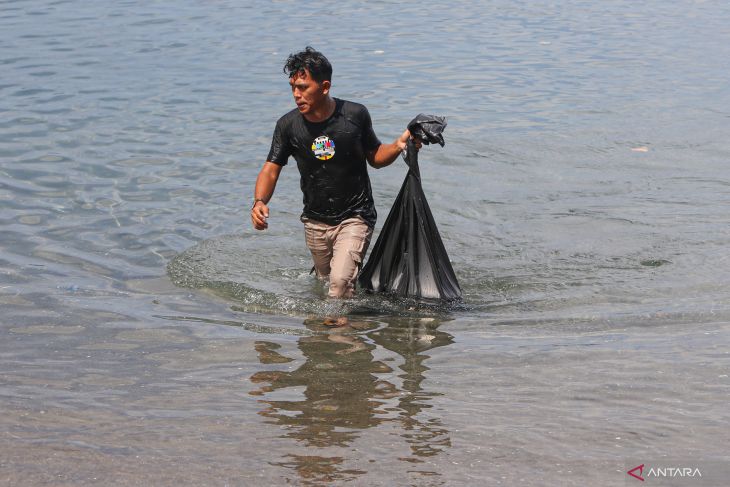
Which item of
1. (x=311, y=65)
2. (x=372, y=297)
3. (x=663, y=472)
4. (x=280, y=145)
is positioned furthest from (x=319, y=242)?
(x=663, y=472)

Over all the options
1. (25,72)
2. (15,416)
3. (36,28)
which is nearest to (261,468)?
(15,416)

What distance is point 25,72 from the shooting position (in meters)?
15.3

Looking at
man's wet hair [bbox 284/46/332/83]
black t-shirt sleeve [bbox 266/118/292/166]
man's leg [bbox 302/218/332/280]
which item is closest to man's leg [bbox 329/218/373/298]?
man's leg [bbox 302/218/332/280]

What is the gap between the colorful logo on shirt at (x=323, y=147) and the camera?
256 inches

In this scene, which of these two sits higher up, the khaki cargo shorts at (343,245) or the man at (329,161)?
the man at (329,161)

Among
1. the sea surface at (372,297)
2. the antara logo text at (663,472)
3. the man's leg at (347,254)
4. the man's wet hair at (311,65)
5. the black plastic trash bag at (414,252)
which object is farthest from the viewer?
the black plastic trash bag at (414,252)

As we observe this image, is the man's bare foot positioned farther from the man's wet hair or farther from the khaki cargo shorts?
the man's wet hair

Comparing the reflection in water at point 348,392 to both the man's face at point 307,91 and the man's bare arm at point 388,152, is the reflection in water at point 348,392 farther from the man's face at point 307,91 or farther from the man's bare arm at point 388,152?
the man's face at point 307,91

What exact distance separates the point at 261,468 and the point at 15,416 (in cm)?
140

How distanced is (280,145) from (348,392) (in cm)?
194

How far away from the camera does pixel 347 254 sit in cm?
671

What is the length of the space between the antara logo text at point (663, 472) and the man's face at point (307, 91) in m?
3.12

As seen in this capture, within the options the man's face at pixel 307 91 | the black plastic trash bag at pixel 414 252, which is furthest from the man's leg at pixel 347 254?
the man's face at pixel 307 91

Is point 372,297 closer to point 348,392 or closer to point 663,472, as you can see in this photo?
point 348,392
